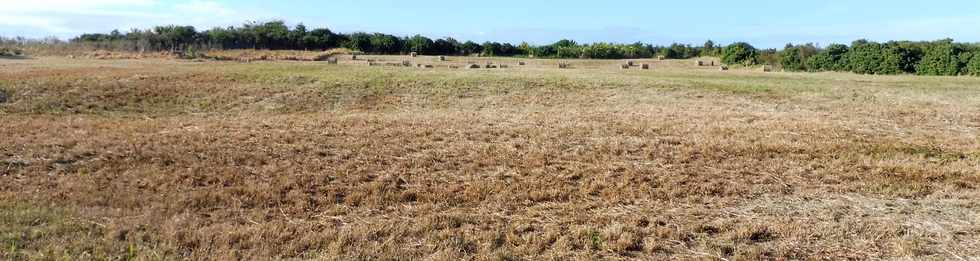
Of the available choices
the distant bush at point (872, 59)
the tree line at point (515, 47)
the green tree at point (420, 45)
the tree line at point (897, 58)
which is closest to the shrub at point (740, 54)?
the tree line at point (515, 47)

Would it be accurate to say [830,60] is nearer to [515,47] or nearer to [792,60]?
[792,60]

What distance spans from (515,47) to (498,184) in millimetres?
50738

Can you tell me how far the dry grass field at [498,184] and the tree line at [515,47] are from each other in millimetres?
20160

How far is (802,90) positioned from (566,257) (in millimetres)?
16479

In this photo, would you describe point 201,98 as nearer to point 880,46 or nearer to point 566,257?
point 566,257

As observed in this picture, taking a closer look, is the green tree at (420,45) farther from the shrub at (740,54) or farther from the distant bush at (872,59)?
the distant bush at (872,59)

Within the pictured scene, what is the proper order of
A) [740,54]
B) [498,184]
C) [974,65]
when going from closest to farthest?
[498,184] → [974,65] → [740,54]

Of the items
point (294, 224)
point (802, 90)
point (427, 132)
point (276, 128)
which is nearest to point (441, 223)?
point (294, 224)

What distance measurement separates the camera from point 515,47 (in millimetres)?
57031

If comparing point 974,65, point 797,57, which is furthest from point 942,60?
point 797,57

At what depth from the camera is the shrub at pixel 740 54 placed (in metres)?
42.8

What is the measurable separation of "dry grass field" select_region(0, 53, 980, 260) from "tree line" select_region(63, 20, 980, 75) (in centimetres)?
2016

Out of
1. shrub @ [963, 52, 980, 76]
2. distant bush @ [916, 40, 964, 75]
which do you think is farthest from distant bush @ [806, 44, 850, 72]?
shrub @ [963, 52, 980, 76]

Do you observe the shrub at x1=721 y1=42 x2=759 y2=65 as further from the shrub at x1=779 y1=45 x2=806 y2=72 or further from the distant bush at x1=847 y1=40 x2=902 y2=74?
the distant bush at x1=847 y1=40 x2=902 y2=74
